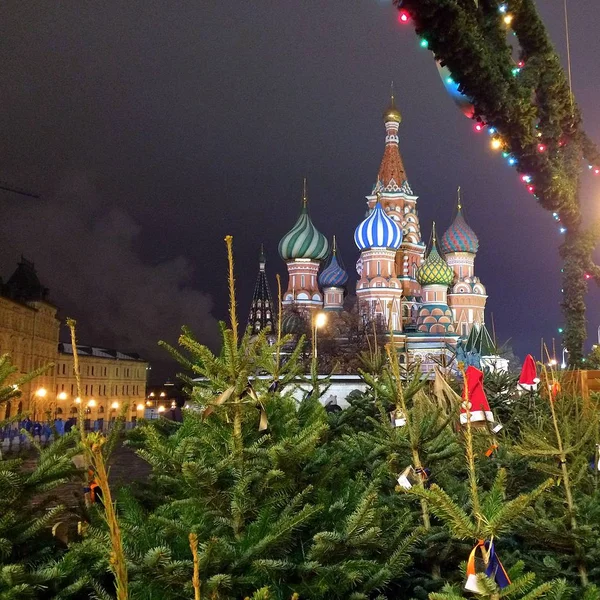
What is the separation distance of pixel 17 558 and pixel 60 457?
508 millimetres

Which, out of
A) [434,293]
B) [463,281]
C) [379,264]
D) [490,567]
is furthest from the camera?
[463,281]

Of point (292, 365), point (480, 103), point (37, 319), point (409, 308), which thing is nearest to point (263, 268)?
point (409, 308)

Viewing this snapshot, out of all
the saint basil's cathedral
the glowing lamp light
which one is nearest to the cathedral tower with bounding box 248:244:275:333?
the saint basil's cathedral

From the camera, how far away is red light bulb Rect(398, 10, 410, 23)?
875cm

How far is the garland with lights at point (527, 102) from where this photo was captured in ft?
29.8

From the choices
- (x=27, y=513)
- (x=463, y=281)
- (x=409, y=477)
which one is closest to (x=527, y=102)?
(x=409, y=477)

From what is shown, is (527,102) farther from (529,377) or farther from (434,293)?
(434,293)

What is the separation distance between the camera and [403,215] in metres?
51.2

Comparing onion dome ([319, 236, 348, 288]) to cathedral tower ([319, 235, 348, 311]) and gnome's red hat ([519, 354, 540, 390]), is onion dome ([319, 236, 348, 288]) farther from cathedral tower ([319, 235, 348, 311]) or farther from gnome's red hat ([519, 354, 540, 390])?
gnome's red hat ([519, 354, 540, 390])

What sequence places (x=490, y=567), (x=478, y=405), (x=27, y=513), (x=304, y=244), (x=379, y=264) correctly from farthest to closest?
1. (x=304, y=244)
2. (x=379, y=264)
3. (x=478, y=405)
4. (x=27, y=513)
5. (x=490, y=567)

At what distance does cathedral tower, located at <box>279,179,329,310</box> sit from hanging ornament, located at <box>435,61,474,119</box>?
1496 inches

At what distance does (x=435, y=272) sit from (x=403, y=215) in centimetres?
632

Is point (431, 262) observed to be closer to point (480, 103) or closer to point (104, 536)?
point (480, 103)

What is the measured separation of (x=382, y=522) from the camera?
340 cm
